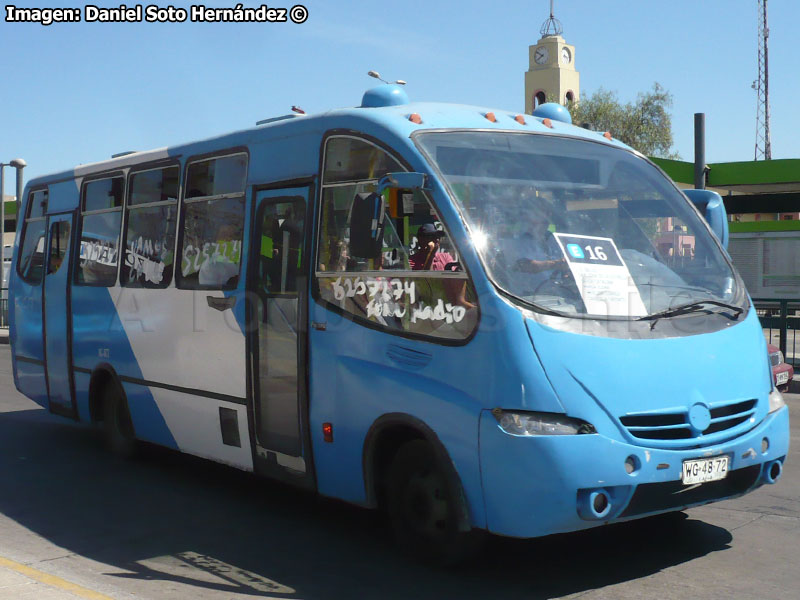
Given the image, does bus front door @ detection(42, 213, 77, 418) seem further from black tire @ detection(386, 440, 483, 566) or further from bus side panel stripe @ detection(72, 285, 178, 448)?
black tire @ detection(386, 440, 483, 566)

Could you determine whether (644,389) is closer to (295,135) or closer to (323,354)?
(323,354)

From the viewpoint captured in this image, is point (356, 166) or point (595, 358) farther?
point (356, 166)

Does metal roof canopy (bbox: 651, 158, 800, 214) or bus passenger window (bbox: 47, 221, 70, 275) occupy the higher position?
metal roof canopy (bbox: 651, 158, 800, 214)

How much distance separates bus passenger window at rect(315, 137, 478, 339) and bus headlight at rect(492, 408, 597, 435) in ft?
1.86

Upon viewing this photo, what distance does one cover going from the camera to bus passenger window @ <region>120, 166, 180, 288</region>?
8562 millimetres

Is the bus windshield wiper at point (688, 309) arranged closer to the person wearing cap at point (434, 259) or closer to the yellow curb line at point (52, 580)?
the person wearing cap at point (434, 259)

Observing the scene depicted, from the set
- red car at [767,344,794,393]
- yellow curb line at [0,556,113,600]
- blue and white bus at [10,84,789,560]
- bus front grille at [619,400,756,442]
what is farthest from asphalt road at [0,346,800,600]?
red car at [767,344,794,393]

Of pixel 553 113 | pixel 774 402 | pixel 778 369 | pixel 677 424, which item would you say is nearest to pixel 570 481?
pixel 677 424

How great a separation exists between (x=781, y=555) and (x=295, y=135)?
405 cm

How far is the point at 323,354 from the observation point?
6.42m

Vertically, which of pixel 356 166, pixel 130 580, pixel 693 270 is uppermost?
pixel 356 166

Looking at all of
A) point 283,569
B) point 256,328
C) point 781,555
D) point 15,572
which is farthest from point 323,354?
point 781,555

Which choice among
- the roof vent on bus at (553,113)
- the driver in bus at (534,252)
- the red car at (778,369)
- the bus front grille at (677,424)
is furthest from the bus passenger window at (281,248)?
the red car at (778,369)

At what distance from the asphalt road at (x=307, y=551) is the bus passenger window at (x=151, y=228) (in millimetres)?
1778
